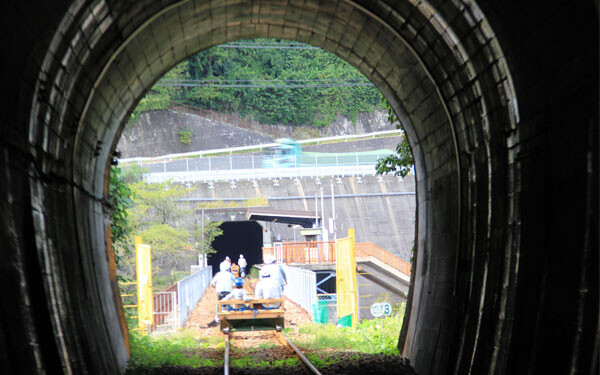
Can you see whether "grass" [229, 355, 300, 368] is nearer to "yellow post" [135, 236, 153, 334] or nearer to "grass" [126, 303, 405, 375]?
"grass" [126, 303, 405, 375]

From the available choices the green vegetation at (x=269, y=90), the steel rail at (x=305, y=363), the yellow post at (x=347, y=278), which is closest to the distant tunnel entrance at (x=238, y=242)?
the green vegetation at (x=269, y=90)

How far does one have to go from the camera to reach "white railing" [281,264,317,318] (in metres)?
22.6

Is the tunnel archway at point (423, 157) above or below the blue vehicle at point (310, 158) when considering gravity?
below

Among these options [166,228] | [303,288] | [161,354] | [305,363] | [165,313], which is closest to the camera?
[305,363]

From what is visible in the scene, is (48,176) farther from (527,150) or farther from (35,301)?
(527,150)

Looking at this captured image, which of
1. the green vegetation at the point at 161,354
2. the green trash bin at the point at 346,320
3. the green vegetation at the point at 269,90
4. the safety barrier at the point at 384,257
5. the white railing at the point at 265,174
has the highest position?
the green vegetation at the point at 269,90

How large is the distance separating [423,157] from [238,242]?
4298cm

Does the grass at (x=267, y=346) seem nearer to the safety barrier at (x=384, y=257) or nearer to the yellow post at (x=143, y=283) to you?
the yellow post at (x=143, y=283)

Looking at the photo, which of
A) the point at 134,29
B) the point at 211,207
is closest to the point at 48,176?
the point at 134,29

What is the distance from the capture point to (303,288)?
25.1 metres

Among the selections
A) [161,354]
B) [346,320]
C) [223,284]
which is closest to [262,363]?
[161,354]

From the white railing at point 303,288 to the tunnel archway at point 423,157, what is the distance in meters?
10.7

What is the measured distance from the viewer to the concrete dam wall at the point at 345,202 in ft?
149

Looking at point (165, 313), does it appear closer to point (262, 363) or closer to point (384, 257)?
point (262, 363)
